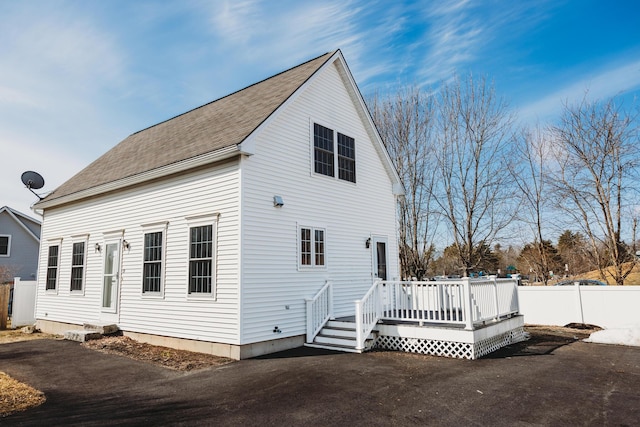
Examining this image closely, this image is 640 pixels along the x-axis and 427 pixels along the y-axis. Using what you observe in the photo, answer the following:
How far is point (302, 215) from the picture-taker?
33.2ft

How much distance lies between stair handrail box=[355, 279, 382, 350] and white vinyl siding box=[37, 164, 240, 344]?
2.75 meters

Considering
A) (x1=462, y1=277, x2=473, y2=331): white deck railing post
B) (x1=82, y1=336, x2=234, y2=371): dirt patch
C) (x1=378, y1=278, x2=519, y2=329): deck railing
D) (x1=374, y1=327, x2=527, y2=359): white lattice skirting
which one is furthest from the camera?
(x1=378, y1=278, x2=519, y2=329): deck railing

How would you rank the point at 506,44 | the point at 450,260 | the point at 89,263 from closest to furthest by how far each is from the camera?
the point at 89,263
the point at 506,44
the point at 450,260

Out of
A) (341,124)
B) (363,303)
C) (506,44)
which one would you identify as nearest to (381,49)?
(341,124)

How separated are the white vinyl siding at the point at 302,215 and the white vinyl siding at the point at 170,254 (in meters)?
0.46

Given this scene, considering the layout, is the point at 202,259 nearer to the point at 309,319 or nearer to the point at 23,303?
the point at 309,319

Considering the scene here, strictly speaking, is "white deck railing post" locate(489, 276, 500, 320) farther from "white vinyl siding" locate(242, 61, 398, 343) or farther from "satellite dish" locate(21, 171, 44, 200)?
"satellite dish" locate(21, 171, 44, 200)

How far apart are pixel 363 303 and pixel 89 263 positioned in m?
9.15

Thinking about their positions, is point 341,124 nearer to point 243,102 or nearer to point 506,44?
point 243,102

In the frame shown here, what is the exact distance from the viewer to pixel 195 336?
9.23 meters

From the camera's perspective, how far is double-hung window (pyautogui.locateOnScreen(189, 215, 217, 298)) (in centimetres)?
909

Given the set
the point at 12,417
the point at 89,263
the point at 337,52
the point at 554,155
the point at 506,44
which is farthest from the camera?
the point at 554,155

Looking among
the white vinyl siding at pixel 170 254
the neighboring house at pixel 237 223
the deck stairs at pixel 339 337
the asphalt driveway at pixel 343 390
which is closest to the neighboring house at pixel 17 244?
the neighboring house at pixel 237 223

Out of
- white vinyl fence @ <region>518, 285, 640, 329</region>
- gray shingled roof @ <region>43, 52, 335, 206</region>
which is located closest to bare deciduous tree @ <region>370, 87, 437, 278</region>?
white vinyl fence @ <region>518, 285, 640, 329</region>
